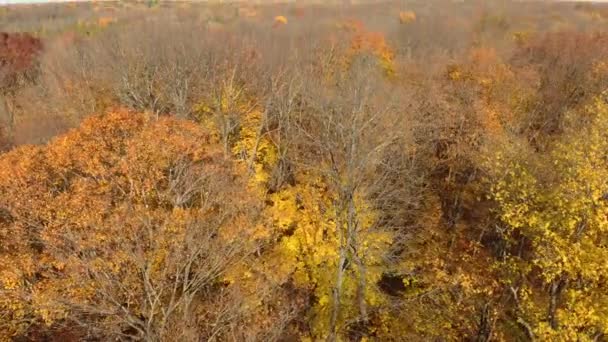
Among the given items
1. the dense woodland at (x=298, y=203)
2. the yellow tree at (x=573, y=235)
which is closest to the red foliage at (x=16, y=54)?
the dense woodland at (x=298, y=203)

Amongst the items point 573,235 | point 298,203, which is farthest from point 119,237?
point 573,235

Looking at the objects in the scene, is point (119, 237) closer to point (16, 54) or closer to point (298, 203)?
point (298, 203)

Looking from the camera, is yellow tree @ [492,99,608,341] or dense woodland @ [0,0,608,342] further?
dense woodland @ [0,0,608,342]

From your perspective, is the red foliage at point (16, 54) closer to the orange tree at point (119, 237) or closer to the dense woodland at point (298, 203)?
the dense woodland at point (298, 203)

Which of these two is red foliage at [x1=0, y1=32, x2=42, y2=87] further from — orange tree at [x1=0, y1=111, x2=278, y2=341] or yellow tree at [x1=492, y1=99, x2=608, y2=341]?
yellow tree at [x1=492, y1=99, x2=608, y2=341]

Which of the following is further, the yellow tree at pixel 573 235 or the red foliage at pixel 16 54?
the red foliage at pixel 16 54

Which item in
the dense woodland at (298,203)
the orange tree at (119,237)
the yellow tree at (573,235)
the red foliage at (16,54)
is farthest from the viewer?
the red foliage at (16,54)

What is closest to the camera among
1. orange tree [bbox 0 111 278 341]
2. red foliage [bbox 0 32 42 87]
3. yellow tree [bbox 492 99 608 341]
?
yellow tree [bbox 492 99 608 341]

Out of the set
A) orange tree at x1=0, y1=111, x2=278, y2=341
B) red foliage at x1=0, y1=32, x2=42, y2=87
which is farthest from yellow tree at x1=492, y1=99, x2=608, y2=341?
red foliage at x1=0, y1=32, x2=42, y2=87

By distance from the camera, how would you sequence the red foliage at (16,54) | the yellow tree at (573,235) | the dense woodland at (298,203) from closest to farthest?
the yellow tree at (573,235)
the dense woodland at (298,203)
the red foliage at (16,54)

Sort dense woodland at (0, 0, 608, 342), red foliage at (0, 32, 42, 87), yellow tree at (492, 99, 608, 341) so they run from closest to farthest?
yellow tree at (492, 99, 608, 341), dense woodland at (0, 0, 608, 342), red foliage at (0, 32, 42, 87)
